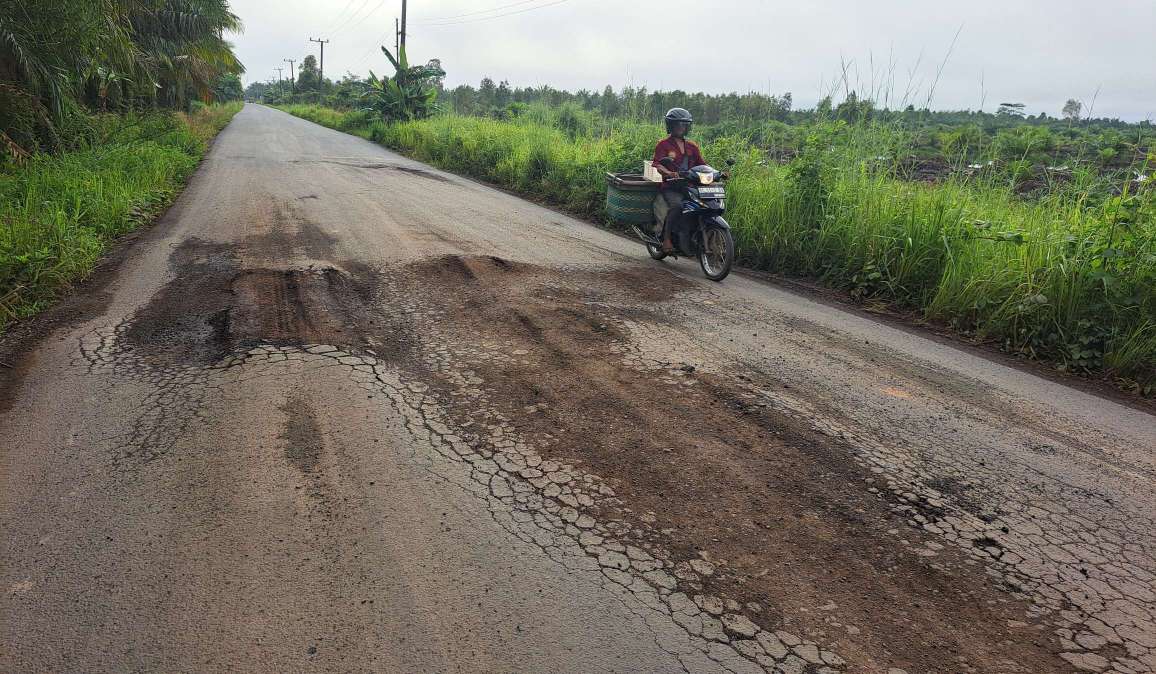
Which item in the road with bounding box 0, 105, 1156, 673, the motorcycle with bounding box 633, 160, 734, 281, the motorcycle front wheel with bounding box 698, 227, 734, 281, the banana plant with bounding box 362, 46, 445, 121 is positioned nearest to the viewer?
the road with bounding box 0, 105, 1156, 673

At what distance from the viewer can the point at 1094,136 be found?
682cm

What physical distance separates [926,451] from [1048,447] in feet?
2.41

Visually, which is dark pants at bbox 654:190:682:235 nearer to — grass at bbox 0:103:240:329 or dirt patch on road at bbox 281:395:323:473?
dirt patch on road at bbox 281:395:323:473

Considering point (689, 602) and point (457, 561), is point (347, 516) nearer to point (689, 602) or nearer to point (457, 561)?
point (457, 561)

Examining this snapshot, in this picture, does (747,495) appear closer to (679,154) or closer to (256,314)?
(256,314)

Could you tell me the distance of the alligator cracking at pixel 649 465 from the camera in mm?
2227

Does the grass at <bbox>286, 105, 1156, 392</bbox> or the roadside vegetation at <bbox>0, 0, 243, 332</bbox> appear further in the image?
the roadside vegetation at <bbox>0, 0, 243, 332</bbox>

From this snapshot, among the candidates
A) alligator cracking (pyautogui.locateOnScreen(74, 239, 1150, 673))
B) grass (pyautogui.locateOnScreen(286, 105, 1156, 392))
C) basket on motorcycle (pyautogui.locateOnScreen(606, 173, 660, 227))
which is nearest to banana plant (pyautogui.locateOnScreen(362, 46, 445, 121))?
grass (pyautogui.locateOnScreen(286, 105, 1156, 392))

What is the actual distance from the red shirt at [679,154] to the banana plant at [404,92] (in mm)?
20847

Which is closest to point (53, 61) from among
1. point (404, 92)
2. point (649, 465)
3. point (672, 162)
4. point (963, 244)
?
point (672, 162)

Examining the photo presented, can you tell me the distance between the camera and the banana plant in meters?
25.8

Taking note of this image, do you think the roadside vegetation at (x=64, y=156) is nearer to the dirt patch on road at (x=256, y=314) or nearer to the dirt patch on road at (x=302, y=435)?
the dirt patch on road at (x=256, y=314)

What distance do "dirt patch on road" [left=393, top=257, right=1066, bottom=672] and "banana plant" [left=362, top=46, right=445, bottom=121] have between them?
23231mm

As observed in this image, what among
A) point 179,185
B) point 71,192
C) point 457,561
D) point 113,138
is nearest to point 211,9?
point 113,138
